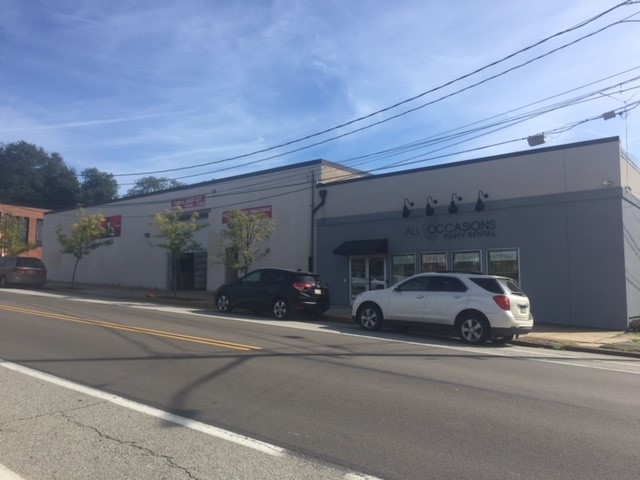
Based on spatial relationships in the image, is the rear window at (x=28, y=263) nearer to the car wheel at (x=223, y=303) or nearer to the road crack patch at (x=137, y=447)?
the car wheel at (x=223, y=303)

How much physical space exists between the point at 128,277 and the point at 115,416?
93.2ft

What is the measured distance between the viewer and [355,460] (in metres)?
4.66

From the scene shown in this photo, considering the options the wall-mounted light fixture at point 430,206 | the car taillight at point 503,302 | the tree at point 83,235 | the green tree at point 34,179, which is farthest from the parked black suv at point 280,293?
the green tree at point 34,179

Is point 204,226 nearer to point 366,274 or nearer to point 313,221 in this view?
point 313,221

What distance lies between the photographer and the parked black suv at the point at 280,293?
16.7 m

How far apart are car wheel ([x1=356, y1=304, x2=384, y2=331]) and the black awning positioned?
623 centimetres

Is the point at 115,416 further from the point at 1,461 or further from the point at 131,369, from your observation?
the point at 131,369

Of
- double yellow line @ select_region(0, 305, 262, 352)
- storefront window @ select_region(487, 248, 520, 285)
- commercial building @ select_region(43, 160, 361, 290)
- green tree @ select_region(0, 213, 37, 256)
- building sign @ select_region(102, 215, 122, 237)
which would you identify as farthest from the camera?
green tree @ select_region(0, 213, 37, 256)

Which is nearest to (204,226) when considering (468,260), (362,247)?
(362,247)

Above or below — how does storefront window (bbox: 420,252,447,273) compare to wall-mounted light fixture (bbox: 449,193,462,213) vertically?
below

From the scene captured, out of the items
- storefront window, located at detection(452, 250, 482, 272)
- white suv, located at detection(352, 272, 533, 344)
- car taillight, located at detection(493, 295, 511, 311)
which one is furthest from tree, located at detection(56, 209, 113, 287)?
car taillight, located at detection(493, 295, 511, 311)

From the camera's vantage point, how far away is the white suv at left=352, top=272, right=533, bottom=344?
487 inches

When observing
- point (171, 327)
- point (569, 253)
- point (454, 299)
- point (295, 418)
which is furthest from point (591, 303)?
point (295, 418)

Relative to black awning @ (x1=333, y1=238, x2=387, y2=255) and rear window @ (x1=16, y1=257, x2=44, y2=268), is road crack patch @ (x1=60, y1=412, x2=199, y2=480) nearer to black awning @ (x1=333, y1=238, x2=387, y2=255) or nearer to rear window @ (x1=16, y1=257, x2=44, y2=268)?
black awning @ (x1=333, y1=238, x2=387, y2=255)
